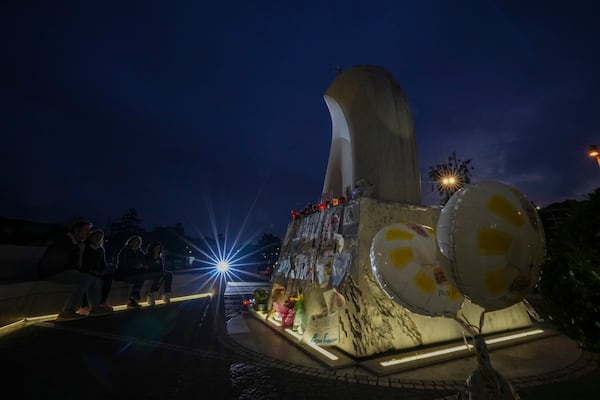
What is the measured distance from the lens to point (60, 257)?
23.5ft

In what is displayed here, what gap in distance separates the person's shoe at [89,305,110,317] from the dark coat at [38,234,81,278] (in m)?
1.52

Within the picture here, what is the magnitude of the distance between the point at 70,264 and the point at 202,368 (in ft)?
19.5

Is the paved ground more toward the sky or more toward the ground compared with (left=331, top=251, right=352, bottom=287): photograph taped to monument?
more toward the ground

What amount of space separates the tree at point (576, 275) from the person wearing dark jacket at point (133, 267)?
439 inches

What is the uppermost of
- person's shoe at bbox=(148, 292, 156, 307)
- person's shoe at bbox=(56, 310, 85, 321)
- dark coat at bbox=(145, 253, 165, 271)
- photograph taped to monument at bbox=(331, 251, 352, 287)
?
dark coat at bbox=(145, 253, 165, 271)

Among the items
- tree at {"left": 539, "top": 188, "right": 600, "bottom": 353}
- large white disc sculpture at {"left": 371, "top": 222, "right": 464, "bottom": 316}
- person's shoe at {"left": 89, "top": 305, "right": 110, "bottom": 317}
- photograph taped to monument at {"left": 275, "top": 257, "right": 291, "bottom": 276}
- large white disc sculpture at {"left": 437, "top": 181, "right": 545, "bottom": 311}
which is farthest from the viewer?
photograph taped to monument at {"left": 275, "top": 257, "right": 291, "bottom": 276}

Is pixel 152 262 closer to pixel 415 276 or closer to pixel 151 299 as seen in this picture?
pixel 151 299

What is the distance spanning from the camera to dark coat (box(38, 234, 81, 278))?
23.5 feet

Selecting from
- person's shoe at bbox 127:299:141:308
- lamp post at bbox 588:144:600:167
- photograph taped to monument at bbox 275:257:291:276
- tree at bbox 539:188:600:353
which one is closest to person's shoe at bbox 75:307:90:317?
person's shoe at bbox 127:299:141:308

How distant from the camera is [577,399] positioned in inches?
126

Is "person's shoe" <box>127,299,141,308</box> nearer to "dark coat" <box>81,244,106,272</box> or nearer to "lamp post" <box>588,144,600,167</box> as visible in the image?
"dark coat" <box>81,244,106,272</box>

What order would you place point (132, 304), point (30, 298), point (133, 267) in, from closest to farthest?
1. point (30, 298)
2. point (132, 304)
3. point (133, 267)

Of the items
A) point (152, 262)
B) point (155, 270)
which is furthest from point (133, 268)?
point (155, 270)

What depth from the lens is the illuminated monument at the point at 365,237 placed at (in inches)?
200
